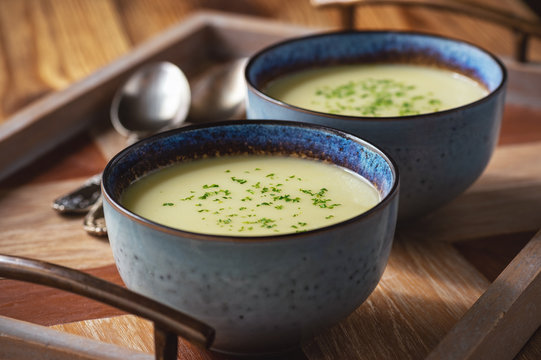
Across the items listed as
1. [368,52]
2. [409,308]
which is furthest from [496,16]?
[409,308]

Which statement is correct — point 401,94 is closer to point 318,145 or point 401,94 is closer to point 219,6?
point 318,145

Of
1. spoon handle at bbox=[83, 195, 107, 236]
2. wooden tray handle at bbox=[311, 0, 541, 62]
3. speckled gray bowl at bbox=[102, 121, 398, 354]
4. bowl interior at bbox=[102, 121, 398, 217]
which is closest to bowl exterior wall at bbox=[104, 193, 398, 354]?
speckled gray bowl at bbox=[102, 121, 398, 354]

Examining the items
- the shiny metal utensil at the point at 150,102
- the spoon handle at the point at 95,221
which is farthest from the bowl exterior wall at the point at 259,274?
the shiny metal utensil at the point at 150,102

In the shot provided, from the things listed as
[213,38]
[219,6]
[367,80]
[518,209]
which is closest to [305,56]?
[367,80]

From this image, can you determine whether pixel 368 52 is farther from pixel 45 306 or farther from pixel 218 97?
pixel 45 306

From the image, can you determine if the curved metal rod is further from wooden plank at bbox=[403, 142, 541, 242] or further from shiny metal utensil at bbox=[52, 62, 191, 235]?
shiny metal utensil at bbox=[52, 62, 191, 235]

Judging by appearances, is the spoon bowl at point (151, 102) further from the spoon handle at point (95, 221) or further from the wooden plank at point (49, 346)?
the wooden plank at point (49, 346)
